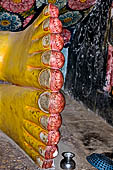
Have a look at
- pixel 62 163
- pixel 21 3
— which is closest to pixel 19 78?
pixel 62 163

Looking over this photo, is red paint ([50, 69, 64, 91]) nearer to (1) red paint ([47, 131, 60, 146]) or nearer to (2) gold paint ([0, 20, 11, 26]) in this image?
(1) red paint ([47, 131, 60, 146])

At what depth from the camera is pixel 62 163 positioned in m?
1.23

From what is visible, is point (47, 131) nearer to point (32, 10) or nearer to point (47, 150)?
point (47, 150)

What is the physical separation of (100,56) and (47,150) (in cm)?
167

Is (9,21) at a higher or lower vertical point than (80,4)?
lower

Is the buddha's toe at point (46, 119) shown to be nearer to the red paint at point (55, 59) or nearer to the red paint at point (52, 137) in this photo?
the red paint at point (52, 137)

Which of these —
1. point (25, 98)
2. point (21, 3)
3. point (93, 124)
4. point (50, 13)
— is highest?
point (21, 3)

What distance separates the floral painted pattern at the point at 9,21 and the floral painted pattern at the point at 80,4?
767mm

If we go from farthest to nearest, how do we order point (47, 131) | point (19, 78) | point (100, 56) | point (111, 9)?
1. point (100, 56)
2. point (111, 9)
3. point (19, 78)
4. point (47, 131)

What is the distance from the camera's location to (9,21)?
316cm

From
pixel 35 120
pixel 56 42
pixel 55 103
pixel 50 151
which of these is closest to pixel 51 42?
pixel 56 42

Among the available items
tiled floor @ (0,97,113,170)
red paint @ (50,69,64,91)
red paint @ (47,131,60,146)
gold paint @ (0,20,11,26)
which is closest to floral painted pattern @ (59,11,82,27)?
gold paint @ (0,20,11,26)

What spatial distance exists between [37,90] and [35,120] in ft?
0.51

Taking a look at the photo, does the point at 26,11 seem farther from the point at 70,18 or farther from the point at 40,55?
the point at 40,55
